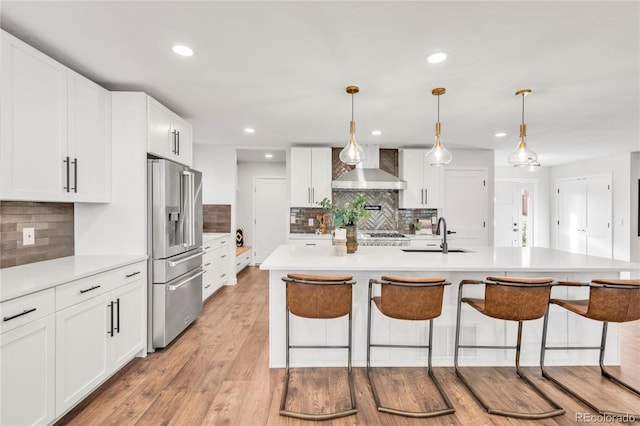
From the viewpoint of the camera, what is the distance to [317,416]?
2.01m

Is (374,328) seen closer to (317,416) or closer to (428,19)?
(317,416)

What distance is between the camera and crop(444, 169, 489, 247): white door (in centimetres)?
578

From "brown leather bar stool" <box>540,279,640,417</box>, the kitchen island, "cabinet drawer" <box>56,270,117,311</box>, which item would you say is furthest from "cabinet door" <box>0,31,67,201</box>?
"brown leather bar stool" <box>540,279,640,417</box>

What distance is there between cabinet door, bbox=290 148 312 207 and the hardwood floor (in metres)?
2.82

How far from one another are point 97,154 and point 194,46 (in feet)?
A: 4.12

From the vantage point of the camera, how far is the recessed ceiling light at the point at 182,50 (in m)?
2.24

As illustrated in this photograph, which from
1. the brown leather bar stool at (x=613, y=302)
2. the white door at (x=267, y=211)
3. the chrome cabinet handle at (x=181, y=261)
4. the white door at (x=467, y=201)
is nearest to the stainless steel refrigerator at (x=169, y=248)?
the chrome cabinet handle at (x=181, y=261)

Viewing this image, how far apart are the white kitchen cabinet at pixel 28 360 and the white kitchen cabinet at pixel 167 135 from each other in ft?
5.29

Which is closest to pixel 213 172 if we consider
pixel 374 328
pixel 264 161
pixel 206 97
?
pixel 264 161

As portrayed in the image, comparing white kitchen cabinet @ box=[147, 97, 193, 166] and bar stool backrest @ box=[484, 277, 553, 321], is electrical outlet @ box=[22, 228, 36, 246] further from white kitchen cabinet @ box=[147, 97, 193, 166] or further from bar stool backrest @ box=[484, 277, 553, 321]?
bar stool backrest @ box=[484, 277, 553, 321]

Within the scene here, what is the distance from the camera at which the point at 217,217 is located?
5.50 m

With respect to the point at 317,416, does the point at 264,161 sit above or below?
above

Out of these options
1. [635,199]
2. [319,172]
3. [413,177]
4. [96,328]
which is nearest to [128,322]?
[96,328]

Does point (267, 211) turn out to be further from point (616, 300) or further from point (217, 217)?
point (616, 300)
